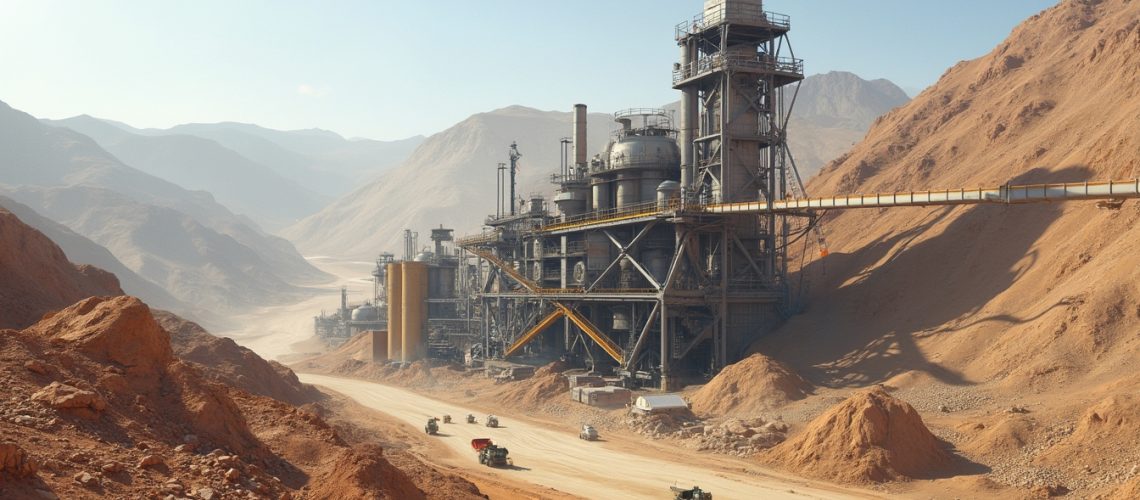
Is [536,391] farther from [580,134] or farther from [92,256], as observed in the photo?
[92,256]

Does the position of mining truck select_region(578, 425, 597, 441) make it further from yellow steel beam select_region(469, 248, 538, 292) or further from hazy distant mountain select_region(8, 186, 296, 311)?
hazy distant mountain select_region(8, 186, 296, 311)

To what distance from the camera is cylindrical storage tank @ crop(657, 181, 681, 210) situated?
166 ft

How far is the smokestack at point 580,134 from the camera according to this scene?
6469 centimetres

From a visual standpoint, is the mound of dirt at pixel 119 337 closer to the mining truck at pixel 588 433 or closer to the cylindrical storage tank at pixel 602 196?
the mining truck at pixel 588 433

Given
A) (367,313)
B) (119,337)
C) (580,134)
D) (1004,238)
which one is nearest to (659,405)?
(1004,238)

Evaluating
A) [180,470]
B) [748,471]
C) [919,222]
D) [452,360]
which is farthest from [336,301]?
[180,470]

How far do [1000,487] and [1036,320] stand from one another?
1223 cm

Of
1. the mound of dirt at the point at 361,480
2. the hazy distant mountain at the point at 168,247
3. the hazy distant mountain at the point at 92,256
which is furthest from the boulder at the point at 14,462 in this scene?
the hazy distant mountain at the point at 168,247

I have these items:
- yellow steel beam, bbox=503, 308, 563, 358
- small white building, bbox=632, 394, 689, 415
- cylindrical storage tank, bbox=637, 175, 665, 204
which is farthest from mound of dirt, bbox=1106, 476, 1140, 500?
yellow steel beam, bbox=503, 308, 563, 358

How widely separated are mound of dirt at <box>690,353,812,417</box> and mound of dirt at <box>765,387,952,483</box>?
8090 mm

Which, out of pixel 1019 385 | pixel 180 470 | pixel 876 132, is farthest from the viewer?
pixel 876 132

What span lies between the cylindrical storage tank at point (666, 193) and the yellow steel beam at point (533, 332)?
40.9ft

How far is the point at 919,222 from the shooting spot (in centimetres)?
5178

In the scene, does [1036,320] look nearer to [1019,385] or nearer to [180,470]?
[1019,385]
